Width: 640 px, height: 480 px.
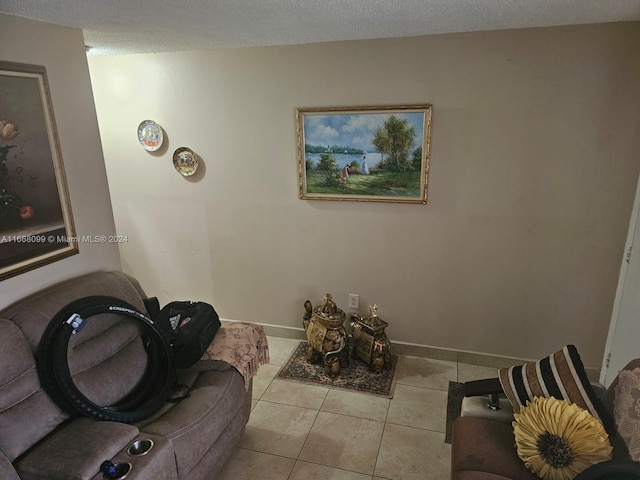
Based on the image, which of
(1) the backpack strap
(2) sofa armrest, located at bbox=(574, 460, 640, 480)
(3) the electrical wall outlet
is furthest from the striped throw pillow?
(1) the backpack strap

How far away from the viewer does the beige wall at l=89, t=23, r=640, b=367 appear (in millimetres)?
2344

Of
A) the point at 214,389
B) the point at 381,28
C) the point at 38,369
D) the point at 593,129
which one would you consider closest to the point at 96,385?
the point at 38,369

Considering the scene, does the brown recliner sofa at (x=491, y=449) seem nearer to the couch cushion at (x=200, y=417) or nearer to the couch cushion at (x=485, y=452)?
the couch cushion at (x=485, y=452)

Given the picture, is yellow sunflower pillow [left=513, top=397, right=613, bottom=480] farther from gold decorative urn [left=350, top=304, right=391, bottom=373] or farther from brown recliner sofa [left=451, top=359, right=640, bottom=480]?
gold decorative urn [left=350, top=304, right=391, bottom=373]

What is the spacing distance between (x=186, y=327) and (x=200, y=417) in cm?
47

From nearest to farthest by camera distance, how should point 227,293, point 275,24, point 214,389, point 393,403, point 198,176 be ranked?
point 214,389
point 275,24
point 393,403
point 198,176
point 227,293

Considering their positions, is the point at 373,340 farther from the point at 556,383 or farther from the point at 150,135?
the point at 150,135

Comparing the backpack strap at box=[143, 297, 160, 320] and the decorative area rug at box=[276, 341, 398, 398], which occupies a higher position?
the backpack strap at box=[143, 297, 160, 320]

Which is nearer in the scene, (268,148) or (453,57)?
(453,57)

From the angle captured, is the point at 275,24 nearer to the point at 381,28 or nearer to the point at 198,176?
the point at 381,28

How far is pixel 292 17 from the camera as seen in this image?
6.20 feet

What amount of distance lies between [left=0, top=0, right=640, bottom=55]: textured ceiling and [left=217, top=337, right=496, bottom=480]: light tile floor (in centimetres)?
220

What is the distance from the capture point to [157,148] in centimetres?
307

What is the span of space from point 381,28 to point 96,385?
7.35ft
